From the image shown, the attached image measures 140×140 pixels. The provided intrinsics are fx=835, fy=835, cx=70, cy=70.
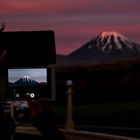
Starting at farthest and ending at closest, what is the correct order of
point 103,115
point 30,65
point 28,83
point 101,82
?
point 101,82 < point 103,115 < point 28,83 < point 30,65

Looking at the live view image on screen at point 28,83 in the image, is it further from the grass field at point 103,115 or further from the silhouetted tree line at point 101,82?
the silhouetted tree line at point 101,82

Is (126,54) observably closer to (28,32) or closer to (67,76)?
(67,76)

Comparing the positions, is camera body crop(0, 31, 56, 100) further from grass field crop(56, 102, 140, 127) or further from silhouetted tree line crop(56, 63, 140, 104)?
silhouetted tree line crop(56, 63, 140, 104)

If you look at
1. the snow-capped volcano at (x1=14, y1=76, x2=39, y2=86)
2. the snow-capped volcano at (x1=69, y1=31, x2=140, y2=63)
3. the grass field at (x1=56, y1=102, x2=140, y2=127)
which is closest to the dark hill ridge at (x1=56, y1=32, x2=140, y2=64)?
the snow-capped volcano at (x1=69, y1=31, x2=140, y2=63)

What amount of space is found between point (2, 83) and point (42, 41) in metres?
0.38

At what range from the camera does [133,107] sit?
53.2m

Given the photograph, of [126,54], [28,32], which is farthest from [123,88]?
[28,32]

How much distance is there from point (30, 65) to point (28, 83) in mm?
150

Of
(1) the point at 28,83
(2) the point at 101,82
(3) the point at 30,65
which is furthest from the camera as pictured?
(2) the point at 101,82

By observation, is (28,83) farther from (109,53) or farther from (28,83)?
(109,53)

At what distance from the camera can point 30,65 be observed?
4.62 meters

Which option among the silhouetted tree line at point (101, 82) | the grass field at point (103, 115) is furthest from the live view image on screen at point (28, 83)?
the silhouetted tree line at point (101, 82)

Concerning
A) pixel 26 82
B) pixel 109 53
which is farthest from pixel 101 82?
pixel 26 82

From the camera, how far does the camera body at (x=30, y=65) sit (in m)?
4.54
